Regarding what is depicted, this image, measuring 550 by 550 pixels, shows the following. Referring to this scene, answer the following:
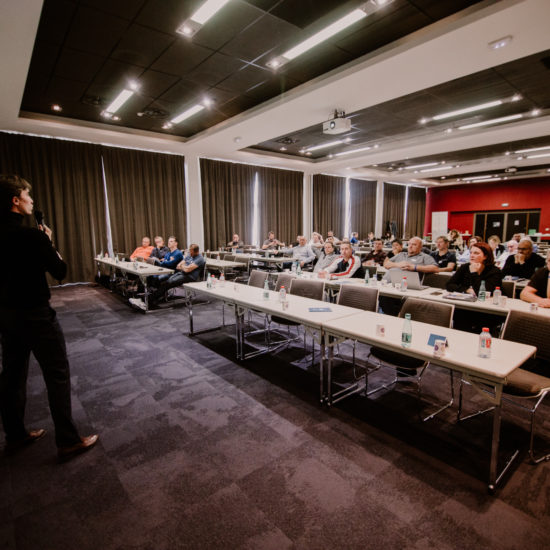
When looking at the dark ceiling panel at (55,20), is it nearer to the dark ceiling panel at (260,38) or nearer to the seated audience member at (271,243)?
the dark ceiling panel at (260,38)

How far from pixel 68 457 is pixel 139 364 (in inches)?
57.6

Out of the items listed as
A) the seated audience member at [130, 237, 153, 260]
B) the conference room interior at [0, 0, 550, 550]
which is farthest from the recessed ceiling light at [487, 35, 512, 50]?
the seated audience member at [130, 237, 153, 260]

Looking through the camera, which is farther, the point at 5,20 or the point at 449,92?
the point at 449,92

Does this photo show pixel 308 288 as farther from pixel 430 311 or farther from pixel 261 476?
pixel 261 476

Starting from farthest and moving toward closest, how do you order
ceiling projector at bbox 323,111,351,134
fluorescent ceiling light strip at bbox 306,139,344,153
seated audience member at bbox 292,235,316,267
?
fluorescent ceiling light strip at bbox 306,139,344,153
seated audience member at bbox 292,235,316,267
ceiling projector at bbox 323,111,351,134

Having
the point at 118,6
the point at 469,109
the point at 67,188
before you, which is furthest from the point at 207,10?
the point at 67,188

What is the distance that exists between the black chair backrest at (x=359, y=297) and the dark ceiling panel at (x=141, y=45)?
3659 mm

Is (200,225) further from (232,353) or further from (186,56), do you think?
(232,353)

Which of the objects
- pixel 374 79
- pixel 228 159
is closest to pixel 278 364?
pixel 374 79

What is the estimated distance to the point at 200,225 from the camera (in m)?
9.80

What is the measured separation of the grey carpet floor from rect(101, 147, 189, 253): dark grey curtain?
19.7 ft

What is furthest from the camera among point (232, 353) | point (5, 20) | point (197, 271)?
point (197, 271)

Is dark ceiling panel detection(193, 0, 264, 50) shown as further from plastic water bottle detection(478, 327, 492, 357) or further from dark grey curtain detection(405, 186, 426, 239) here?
dark grey curtain detection(405, 186, 426, 239)

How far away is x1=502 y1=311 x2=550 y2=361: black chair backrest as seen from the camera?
2330mm
